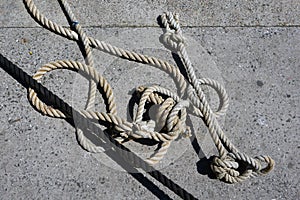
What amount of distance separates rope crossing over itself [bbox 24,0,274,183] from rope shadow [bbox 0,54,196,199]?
4 cm

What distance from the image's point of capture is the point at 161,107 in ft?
5.36

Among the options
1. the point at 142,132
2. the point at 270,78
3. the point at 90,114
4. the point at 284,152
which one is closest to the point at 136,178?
the point at 142,132

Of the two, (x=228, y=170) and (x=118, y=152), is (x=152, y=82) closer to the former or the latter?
(x=118, y=152)

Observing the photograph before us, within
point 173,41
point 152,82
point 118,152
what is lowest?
point 118,152

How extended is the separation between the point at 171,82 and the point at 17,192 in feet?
2.60

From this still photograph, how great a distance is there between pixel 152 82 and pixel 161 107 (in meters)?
0.22

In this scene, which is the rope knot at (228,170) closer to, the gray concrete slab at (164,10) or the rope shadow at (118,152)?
the rope shadow at (118,152)

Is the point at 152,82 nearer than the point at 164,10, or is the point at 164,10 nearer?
the point at 152,82

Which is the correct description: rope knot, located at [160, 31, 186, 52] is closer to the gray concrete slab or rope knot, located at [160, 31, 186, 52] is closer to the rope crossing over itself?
the rope crossing over itself

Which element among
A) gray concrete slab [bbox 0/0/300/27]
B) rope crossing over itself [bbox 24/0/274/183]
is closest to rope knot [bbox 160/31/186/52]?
rope crossing over itself [bbox 24/0/274/183]

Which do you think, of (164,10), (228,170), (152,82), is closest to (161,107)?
(152,82)

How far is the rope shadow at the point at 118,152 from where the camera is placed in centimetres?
152

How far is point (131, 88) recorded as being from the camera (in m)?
1.79

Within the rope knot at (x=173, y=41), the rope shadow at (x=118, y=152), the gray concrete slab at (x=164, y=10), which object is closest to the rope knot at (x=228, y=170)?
the rope shadow at (x=118, y=152)
